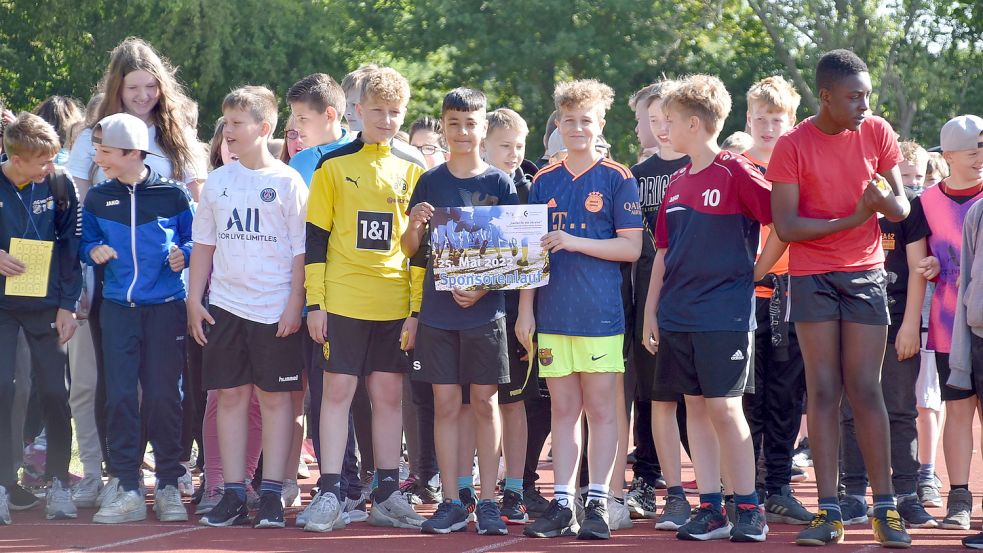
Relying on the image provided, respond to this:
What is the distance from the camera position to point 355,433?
7574 millimetres

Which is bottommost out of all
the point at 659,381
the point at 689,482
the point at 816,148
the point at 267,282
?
the point at 689,482

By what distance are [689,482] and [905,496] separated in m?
1.82

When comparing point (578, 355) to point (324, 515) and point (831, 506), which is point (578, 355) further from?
point (324, 515)

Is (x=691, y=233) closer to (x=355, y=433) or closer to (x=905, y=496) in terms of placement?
(x=905, y=496)

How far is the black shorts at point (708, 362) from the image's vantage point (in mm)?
6035

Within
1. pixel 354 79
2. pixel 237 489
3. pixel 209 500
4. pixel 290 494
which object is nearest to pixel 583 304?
pixel 237 489

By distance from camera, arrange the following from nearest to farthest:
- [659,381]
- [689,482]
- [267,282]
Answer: [659,381] → [267,282] → [689,482]

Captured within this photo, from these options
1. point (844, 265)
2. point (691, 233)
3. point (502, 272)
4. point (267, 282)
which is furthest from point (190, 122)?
point (844, 265)

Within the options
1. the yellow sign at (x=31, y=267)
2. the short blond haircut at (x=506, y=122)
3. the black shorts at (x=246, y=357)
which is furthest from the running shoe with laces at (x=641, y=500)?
the yellow sign at (x=31, y=267)

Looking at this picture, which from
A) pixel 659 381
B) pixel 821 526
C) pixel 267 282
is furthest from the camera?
pixel 267 282

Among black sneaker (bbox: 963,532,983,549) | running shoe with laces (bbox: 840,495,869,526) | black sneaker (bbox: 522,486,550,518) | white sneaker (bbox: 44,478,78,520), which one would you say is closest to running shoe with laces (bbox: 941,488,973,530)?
running shoe with laces (bbox: 840,495,869,526)

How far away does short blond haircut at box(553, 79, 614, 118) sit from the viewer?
6375 millimetres

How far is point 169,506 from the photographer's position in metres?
6.75

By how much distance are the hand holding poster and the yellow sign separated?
2.32 m
